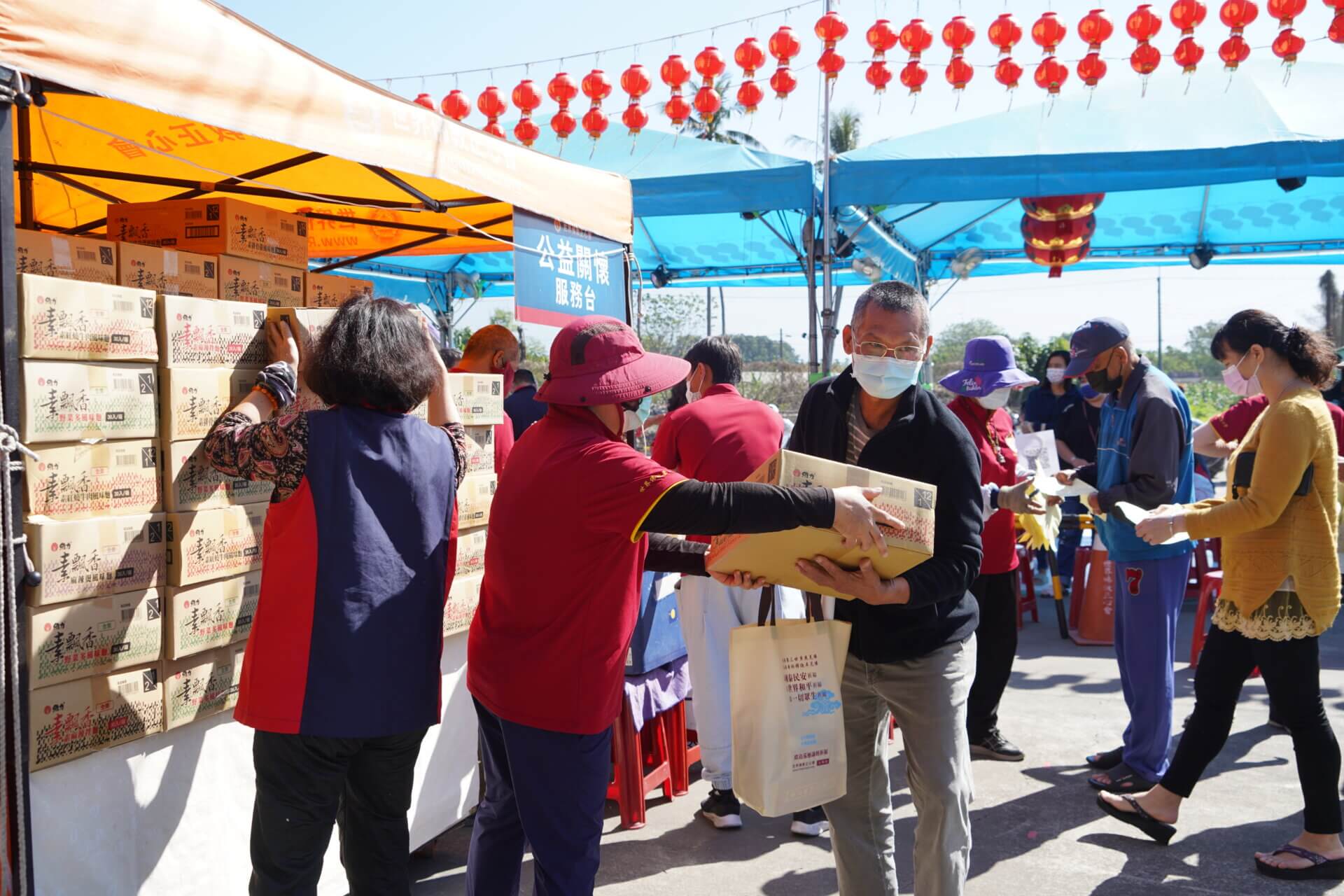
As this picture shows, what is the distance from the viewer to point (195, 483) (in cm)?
262

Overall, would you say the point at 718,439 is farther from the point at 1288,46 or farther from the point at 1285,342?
the point at 1288,46

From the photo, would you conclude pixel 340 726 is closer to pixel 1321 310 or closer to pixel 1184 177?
pixel 1184 177

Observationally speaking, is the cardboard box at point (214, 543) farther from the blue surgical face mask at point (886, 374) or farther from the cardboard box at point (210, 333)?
the blue surgical face mask at point (886, 374)

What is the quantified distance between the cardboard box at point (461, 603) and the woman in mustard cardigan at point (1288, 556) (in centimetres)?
232

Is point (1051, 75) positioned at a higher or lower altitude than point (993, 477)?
higher

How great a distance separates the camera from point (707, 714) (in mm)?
4020

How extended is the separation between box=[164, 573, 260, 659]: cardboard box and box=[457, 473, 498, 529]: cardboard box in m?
0.80

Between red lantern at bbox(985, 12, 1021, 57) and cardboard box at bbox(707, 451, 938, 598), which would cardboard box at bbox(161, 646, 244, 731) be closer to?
cardboard box at bbox(707, 451, 938, 598)

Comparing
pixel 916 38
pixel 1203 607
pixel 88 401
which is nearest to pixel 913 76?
pixel 916 38

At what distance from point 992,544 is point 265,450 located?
3.25 m

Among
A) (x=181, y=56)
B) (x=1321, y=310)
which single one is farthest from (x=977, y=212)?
(x=1321, y=310)

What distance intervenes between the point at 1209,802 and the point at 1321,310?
41.4 m

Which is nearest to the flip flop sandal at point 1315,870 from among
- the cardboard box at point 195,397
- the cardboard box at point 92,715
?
the cardboard box at point 92,715

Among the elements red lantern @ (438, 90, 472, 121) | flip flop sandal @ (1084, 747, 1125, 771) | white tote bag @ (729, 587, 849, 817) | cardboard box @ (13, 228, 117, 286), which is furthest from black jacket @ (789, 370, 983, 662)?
red lantern @ (438, 90, 472, 121)
